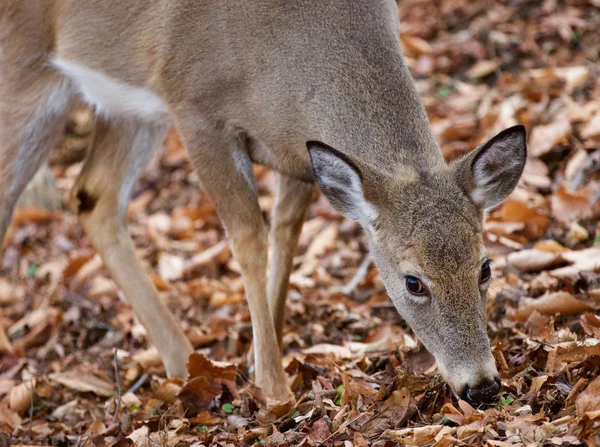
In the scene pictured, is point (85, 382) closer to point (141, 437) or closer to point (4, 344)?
point (4, 344)

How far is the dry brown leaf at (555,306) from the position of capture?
5027 mm

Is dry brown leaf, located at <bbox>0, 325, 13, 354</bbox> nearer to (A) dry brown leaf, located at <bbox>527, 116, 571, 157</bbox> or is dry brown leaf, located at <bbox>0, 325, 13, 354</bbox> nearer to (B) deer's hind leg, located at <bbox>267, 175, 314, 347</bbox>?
(B) deer's hind leg, located at <bbox>267, 175, 314, 347</bbox>

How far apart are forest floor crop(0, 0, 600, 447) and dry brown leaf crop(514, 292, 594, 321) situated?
0.03 feet

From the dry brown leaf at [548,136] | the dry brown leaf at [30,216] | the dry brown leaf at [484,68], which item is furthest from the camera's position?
the dry brown leaf at [30,216]

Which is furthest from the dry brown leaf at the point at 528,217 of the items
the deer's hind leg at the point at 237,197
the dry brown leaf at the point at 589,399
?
the dry brown leaf at the point at 589,399

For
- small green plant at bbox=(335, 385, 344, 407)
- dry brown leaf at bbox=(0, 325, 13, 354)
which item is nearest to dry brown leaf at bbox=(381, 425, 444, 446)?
small green plant at bbox=(335, 385, 344, 407)

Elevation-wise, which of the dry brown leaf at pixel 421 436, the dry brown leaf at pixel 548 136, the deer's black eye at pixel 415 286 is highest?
the deer's black eye at pixel 415 286

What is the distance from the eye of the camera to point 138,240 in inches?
337

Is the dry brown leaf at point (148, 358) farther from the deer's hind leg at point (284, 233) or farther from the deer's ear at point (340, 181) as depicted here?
the deer's ear at point (340, 181)

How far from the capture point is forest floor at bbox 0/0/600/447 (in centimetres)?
424

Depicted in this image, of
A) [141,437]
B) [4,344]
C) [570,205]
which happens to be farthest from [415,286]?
[4,344]

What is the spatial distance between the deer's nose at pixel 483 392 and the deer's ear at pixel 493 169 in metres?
0.96

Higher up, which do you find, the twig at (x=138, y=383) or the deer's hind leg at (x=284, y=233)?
the deer's hind leg at (x=284, y=233)

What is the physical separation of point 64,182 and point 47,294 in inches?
91.3
